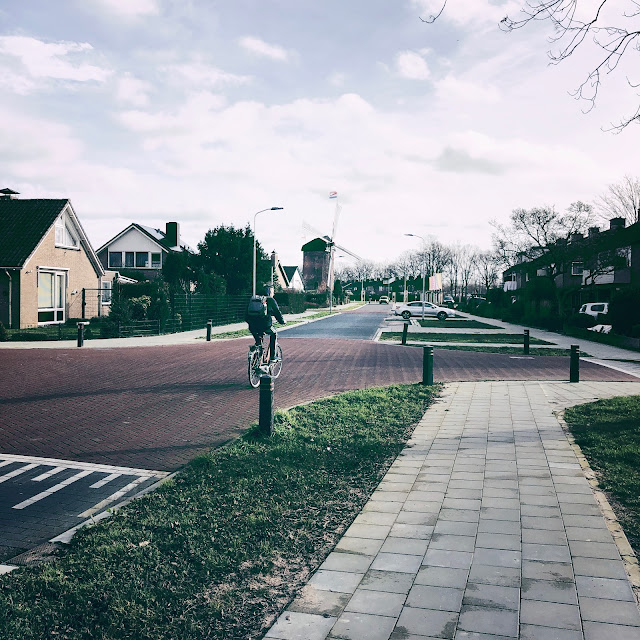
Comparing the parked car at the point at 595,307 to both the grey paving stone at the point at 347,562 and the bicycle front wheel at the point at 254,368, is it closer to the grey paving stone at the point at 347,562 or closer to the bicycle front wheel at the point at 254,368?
the bicycle front wheel at the point at 254,368

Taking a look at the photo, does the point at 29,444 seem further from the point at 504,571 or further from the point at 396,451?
the point at 504,571

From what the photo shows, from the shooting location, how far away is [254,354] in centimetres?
1138

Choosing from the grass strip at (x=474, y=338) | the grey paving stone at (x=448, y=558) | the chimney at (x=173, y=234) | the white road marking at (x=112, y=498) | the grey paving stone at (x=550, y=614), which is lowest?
the white road marking at (x=112, y=498)

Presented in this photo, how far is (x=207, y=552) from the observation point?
3.98 meters

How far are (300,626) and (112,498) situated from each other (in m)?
2.79

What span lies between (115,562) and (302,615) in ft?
4.56

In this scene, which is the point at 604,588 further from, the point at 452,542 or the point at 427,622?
the point at 427,622

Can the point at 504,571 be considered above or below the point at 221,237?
below

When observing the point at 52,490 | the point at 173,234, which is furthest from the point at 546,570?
the point at 173,234

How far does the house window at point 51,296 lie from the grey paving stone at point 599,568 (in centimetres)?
2907

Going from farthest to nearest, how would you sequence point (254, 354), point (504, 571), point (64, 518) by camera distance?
1. point (254, 354)
2. point (64, 518)
3. point (504, 571)

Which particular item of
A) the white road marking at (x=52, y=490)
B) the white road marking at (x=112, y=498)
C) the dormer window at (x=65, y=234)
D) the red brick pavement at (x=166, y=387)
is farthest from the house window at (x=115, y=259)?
the white road marking at (x=112, y=498)

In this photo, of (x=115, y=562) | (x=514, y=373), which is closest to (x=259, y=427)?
(x=115, y=562)

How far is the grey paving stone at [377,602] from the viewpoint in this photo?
3213 millimetres
